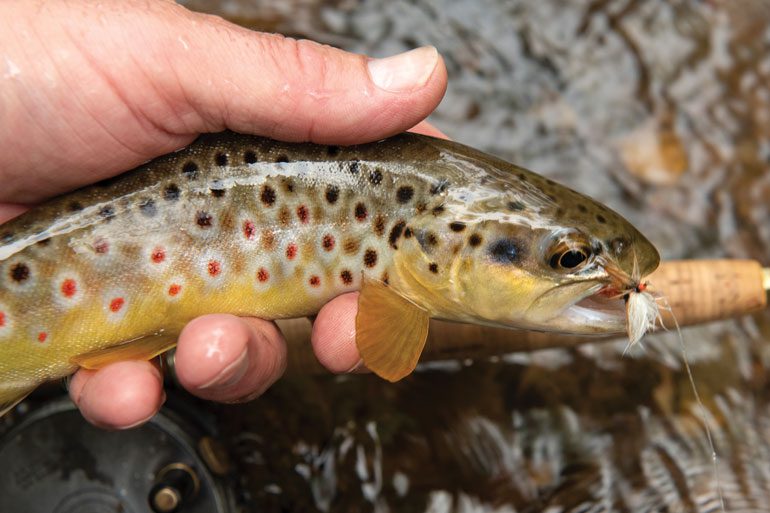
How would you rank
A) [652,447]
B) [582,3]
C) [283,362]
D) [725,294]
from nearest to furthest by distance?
[283,362]
[725,294]
[652,447]
[582,3]

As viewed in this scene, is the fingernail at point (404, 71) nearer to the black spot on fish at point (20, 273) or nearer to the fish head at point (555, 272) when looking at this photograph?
the fish head at point (555, 272)

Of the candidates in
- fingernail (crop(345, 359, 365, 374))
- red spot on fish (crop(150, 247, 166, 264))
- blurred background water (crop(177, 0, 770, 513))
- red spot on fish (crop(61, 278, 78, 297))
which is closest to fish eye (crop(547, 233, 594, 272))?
fingernail (crop(345, 359, 365, 374))

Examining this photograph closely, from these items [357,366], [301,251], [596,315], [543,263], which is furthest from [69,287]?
[596,315]

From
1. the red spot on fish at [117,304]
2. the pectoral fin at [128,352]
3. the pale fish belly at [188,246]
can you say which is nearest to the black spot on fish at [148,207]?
the pale fish belly at [188,246]

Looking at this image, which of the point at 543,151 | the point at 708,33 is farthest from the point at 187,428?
the point at 708,33

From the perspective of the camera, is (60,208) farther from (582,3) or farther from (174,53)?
(582,3)

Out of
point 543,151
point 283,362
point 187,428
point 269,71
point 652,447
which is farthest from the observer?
point 543,151
